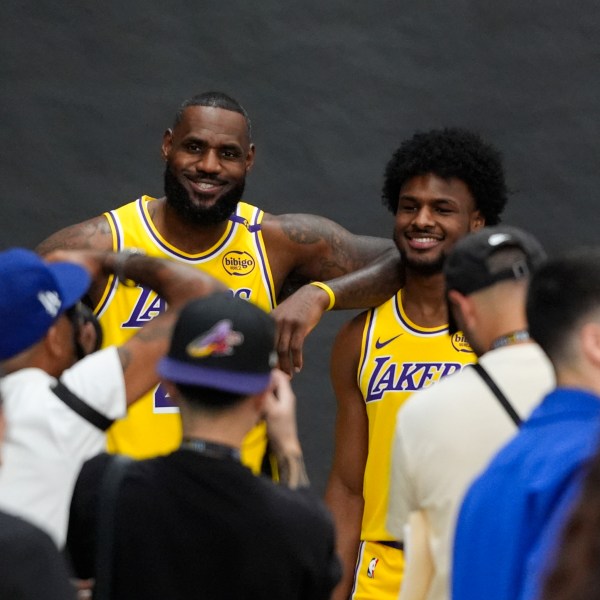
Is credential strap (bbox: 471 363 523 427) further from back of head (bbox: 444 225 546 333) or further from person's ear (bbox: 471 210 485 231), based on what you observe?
person's ear (bbox: 471 210 485 231)

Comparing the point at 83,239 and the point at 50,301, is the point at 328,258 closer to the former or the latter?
the point at 83,239

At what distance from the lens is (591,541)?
1401 mm

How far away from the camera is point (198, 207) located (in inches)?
186

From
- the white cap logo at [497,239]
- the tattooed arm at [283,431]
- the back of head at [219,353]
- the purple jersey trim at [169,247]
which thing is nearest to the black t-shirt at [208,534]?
the back of head at [219,353]

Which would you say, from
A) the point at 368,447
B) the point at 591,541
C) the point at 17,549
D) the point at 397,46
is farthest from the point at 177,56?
the point at 591,541

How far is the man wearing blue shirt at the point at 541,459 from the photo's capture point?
222 centimetres

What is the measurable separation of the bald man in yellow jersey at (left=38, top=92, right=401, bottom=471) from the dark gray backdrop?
3.69ft

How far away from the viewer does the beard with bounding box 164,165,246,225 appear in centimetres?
474

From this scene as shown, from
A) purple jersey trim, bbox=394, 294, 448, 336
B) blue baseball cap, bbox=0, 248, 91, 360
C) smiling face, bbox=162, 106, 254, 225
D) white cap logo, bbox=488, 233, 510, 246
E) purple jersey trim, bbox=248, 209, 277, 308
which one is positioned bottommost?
blue baseball cap, bbox=0, 248, 91, 360

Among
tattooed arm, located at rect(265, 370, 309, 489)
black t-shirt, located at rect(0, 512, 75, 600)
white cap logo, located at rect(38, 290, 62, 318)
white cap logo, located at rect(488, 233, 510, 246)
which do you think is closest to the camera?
black t-shirt, located at rect(0, 512, 75, 600)

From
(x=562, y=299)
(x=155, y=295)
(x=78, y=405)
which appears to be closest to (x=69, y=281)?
(x=78, y=405)

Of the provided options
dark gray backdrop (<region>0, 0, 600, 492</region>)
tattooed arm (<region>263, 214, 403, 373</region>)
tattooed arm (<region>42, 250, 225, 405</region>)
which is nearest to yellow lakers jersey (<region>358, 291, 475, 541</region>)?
tattooed arm (<region>263, 214, 403, 373</region>)

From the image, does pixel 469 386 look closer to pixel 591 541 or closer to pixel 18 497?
pixel 18 497

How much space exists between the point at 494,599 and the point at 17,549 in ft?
2.81
